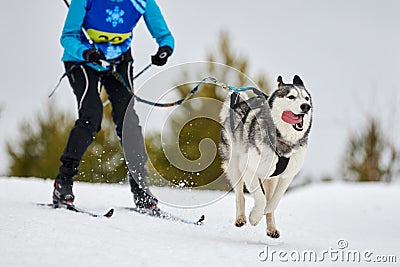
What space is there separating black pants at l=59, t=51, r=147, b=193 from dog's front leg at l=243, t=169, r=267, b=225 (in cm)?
100

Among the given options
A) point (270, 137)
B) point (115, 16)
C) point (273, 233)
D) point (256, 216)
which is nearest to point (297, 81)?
point (270, 137)

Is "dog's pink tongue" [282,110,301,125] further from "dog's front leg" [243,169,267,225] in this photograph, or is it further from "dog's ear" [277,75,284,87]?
"dog's front leg" [243,169,267,225]

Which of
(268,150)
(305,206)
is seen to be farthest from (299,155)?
(305,206)

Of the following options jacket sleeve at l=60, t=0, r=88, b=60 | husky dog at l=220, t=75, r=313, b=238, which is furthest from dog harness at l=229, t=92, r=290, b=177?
jacket sleeve at l=60, t=0, r=88, b=60

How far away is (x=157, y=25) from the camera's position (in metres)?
4.48

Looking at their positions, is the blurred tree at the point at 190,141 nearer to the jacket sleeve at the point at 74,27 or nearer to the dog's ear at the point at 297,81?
the dog's ear at the point at 297,81

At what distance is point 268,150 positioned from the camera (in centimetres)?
368

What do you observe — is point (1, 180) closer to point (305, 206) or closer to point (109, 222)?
point (109, 222)

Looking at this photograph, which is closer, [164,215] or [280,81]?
[280,81]

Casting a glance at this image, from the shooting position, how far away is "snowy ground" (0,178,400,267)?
295cm

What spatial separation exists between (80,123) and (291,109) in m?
1.49

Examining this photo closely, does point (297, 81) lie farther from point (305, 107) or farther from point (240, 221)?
point (240, 221)

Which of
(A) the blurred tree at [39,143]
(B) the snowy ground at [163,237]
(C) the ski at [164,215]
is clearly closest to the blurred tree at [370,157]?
(A) the blurred tree at [39,143]

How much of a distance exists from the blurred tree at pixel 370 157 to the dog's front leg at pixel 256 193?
1515 centimetres
